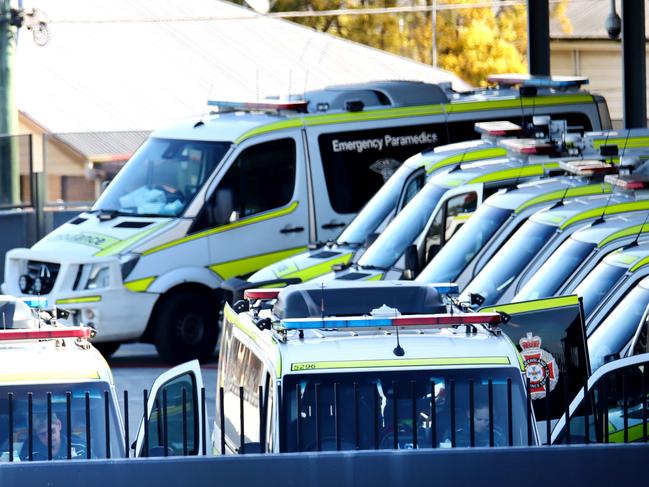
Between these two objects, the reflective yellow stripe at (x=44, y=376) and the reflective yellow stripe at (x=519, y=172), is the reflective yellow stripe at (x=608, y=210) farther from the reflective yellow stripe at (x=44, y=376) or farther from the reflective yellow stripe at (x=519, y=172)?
the reflective yellow stripe at (x=44, y=376)

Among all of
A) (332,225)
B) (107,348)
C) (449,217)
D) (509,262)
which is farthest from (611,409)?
(107,348)

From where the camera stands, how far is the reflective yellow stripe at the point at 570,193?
11.8 m

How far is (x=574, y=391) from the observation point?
8.44m

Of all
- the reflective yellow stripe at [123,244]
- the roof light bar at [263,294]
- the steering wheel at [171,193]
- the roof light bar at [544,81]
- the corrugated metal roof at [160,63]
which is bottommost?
the roof light bar at [263,294]

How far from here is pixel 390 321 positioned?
23.3 ft

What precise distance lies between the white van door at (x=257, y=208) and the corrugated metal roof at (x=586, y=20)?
39.9 meters

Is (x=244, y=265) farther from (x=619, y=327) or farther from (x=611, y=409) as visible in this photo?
(x=611, y=409)

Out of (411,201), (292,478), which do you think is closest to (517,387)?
(292,478)

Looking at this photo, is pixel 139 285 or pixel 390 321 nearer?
pixel 390 321

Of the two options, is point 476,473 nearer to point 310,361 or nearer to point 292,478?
point 292,478

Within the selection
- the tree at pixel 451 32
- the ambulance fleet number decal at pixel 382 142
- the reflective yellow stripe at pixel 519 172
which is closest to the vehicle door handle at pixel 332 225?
the ambulance fleet number decal at pixel 382 142

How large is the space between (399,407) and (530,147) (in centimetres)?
718

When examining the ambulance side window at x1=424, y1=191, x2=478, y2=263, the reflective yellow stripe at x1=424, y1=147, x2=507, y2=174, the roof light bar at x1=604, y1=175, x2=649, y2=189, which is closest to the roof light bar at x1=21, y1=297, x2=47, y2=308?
the roof light bar at x1=604, y1=175, x2=649, y2=189

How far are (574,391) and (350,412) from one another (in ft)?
6.52
